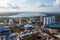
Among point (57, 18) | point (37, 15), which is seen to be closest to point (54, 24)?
point (57, 18)

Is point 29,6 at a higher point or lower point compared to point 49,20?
higher

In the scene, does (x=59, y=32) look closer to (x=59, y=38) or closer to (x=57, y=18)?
(x=59, y=38)

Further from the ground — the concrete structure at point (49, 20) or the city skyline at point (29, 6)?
the city skyline at point (29, 6)

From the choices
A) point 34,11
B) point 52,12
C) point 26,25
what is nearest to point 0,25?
point 26,25

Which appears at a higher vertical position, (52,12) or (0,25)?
(52,12)

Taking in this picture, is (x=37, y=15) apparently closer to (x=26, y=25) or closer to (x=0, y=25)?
(x=26, y=25)

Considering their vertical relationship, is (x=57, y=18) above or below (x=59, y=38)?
above

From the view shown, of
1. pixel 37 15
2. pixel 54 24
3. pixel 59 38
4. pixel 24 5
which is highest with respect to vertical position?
pixel 24 5

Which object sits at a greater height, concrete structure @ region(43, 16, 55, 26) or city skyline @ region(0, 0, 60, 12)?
city skyline @ region(0, 0, 60, 12)
